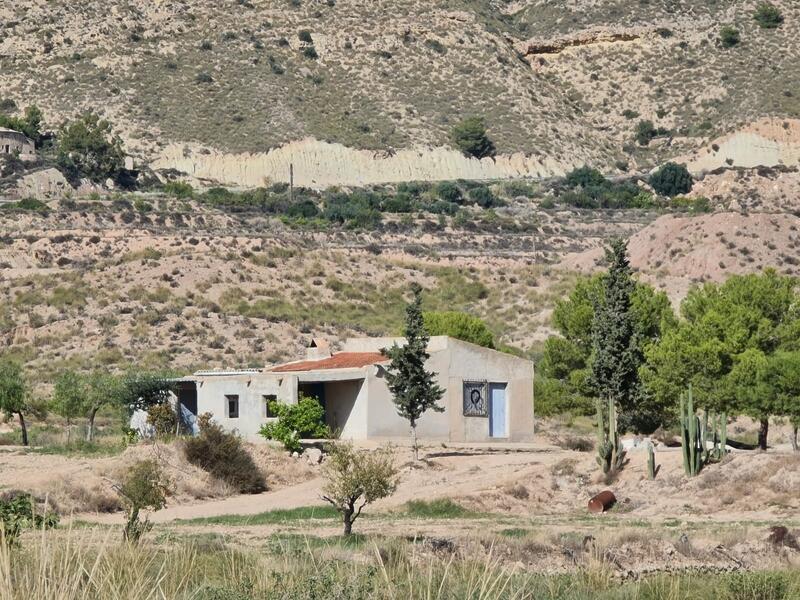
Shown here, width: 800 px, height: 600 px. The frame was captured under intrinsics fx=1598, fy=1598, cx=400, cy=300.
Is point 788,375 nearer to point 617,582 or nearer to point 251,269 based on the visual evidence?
point 617,582

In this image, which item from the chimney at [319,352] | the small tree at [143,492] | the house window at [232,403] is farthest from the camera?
the chimney at [319,352]

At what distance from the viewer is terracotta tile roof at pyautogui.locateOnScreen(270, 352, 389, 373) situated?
4356cm

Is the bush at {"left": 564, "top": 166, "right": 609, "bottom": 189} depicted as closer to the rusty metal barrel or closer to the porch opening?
the porch opening

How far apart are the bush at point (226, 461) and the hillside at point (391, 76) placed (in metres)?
69.4

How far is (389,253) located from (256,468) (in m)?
49.1

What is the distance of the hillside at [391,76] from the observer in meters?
110

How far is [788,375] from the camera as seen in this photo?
3912 cm

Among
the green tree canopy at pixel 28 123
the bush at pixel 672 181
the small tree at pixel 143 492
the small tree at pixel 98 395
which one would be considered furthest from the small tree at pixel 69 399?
the bush at pixel 672 181

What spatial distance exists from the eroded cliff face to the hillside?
190mm

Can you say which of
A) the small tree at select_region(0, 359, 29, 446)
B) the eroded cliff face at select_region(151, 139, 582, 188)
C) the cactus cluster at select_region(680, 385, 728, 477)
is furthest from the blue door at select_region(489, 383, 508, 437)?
the eroded cliff face at select_region(151, 139, 582, 188)

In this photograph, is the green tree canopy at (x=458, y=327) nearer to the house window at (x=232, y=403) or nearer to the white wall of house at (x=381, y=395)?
the white wall of house at (x=381, y=395)

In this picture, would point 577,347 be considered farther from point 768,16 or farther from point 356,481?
point 768,16

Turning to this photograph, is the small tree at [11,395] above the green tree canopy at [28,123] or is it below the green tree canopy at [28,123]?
below

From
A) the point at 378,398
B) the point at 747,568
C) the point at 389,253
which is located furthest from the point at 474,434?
the point at 389,253
